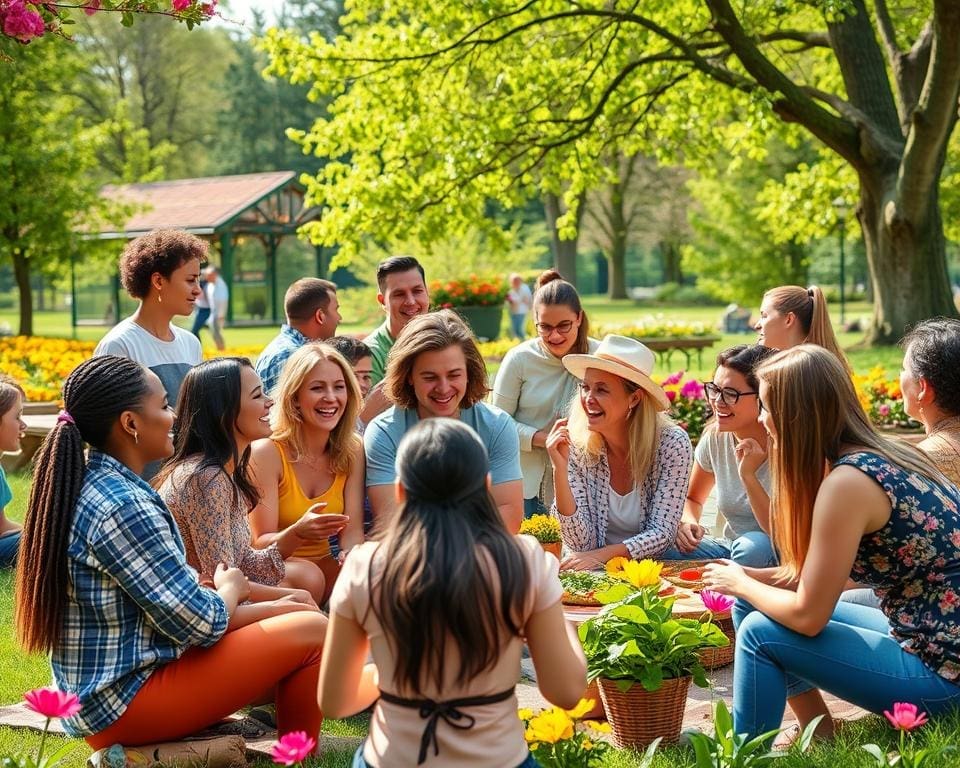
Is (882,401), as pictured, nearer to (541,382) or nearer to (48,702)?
(541,382)

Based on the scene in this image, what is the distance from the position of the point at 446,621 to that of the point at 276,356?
3984 mm

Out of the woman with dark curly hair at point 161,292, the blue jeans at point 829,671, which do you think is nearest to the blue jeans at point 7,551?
the woman with dark curly hair at point 161,292

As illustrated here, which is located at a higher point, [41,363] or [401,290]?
[401,290]

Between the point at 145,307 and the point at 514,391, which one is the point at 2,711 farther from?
the point at 514,391

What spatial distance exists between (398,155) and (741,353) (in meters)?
11.8

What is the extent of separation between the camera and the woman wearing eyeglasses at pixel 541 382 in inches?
271

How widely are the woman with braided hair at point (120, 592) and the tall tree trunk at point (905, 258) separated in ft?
51.3

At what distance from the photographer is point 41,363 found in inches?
599

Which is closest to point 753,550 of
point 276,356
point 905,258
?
point 276,356

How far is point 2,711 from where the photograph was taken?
4.82m

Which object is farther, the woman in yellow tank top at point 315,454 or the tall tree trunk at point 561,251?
the tall tree trunk at point 561,251

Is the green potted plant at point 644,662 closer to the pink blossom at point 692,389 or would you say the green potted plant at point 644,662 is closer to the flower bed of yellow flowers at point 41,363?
the pink blossom at point 692,389

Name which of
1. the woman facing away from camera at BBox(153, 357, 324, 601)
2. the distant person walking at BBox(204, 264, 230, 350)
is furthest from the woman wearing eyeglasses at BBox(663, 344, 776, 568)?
the distant person walking at BBox(204, 264, 230, 350)

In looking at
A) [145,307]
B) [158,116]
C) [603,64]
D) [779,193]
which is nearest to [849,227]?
[779,193]
